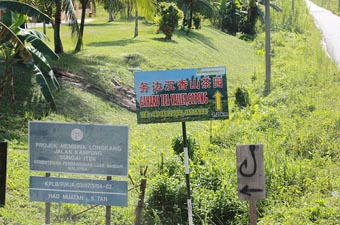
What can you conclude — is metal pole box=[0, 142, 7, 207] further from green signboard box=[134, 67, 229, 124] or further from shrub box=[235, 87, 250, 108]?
shrub box=[235, 87, 250, 108]

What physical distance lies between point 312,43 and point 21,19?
2110cm

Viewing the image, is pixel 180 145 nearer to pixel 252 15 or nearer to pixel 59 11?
pixel 59 11

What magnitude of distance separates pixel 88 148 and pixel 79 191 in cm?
44

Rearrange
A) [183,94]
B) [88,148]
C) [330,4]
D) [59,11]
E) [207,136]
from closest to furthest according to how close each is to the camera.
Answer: [88,148] < [183,94] < [207,136] < [59,11] < [330,4]

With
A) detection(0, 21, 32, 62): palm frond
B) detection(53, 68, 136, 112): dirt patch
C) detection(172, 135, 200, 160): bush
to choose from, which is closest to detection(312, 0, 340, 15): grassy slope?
detection(53, 68, 136, 112): dirt patch

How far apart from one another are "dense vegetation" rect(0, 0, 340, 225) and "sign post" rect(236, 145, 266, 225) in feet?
6.87

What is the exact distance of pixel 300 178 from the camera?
380 inches

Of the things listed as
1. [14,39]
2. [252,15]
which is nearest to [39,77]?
[14,39]

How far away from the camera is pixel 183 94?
7.11m

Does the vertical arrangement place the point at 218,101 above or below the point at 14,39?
below

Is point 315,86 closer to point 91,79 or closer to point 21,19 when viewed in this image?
point 91,79

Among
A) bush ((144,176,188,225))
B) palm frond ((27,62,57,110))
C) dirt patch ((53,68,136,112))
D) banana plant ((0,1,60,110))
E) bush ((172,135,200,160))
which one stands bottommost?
bush ((144,176,188,225))

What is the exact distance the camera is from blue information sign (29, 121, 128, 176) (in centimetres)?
627

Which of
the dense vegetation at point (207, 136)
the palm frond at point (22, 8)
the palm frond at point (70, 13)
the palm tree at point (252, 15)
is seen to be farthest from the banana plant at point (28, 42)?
the palm tree at point (252, 15)
